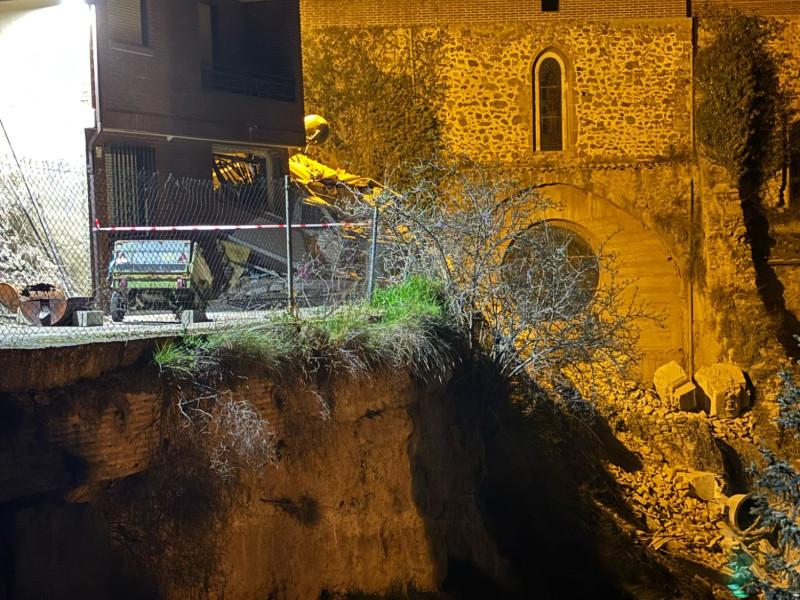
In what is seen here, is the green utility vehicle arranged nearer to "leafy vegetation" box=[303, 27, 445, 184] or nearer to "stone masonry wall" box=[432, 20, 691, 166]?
"leafy vegetation" box=[303, 27, 445, 184]

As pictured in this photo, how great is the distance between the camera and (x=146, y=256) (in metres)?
10.0

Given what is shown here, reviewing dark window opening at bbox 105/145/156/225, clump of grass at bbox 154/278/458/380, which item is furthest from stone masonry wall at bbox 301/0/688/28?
clump of grass at bbox 154/278/458/380

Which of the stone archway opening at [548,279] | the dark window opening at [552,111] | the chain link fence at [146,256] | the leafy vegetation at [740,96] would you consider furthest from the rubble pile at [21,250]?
the leafy vegetation at [740,96]

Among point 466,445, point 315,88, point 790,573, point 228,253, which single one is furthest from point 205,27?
point 790,573

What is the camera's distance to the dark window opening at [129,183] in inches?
547

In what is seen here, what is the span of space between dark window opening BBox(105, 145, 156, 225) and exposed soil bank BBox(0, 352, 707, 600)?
6.01m

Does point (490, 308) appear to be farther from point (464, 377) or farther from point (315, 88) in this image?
point (315, 88)

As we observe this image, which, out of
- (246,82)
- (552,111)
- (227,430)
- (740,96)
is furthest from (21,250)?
(740,96)

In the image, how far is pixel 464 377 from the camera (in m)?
10.7

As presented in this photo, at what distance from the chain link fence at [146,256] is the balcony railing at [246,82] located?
180 centimetres

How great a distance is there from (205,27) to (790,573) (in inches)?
565

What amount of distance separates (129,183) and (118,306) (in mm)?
5262

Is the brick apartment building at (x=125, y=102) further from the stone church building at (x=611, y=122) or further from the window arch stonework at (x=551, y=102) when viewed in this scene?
the window arch stonework at (x=551, y=102)

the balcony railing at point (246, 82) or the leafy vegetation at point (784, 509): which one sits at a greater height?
the balcony railing at point (246, 82)
